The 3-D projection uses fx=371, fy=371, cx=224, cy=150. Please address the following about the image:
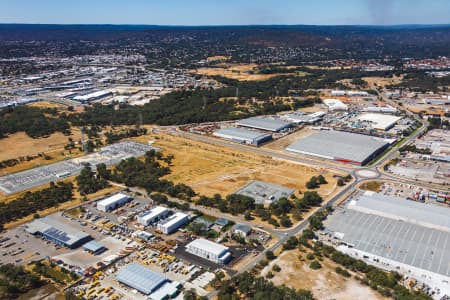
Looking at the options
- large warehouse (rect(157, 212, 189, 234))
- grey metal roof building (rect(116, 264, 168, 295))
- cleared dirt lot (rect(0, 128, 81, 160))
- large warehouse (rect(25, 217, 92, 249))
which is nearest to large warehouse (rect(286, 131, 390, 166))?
large warehouse (rect(157, 212, 189, 234))

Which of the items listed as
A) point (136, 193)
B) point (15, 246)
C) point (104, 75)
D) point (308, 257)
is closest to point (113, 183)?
point (136, 193)

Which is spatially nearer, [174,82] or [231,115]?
[231,115]

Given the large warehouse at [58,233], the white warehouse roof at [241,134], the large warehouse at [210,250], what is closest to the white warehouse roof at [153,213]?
the large warehouse at [58,233]

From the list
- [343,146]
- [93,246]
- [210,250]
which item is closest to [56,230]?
[93,246]

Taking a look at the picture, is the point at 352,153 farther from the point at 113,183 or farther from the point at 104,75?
the point at 104,75

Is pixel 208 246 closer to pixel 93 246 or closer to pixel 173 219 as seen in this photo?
pixel 173 219
